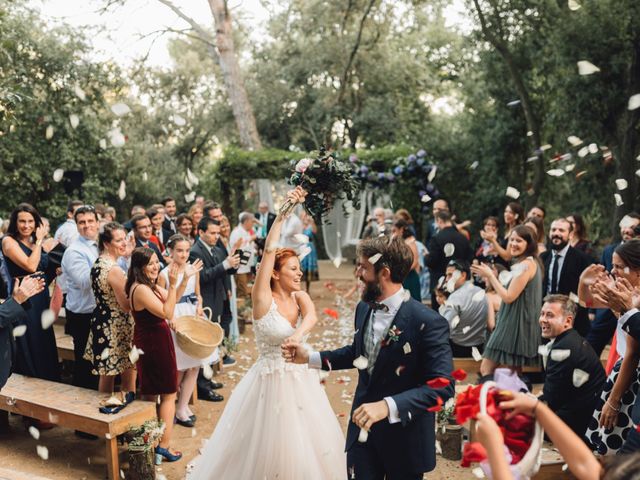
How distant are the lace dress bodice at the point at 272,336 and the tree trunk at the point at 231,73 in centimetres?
1287

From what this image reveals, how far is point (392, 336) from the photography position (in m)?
2.68

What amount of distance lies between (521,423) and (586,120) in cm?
1001

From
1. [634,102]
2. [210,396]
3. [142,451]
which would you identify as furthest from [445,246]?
[142,451]

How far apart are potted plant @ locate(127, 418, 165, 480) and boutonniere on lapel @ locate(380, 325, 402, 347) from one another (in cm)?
234

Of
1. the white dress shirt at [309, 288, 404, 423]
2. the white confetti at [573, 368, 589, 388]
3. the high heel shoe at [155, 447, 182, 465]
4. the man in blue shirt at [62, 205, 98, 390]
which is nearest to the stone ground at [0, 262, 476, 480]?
the high heel shoe at [155, 447, 182, 465]

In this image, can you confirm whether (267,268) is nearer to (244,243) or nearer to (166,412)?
(166,412)

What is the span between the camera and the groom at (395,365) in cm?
267

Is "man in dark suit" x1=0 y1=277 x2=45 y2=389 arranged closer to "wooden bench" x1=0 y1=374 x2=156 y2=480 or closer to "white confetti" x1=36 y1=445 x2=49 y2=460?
"wooden bench" x1=0 y1=374 x2=156 y2=480

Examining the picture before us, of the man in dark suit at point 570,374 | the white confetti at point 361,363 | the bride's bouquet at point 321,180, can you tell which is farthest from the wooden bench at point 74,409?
the man in dark suit at point 570,374

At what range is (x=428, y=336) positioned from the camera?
267cm

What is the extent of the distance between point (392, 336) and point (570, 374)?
1568 mm

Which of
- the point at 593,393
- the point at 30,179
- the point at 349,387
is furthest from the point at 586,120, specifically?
the point at 30,179

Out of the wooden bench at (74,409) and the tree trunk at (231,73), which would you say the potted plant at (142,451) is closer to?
the wooden bench at (74,409)

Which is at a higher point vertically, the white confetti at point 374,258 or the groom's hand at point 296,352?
the white confetti at point 374,258
